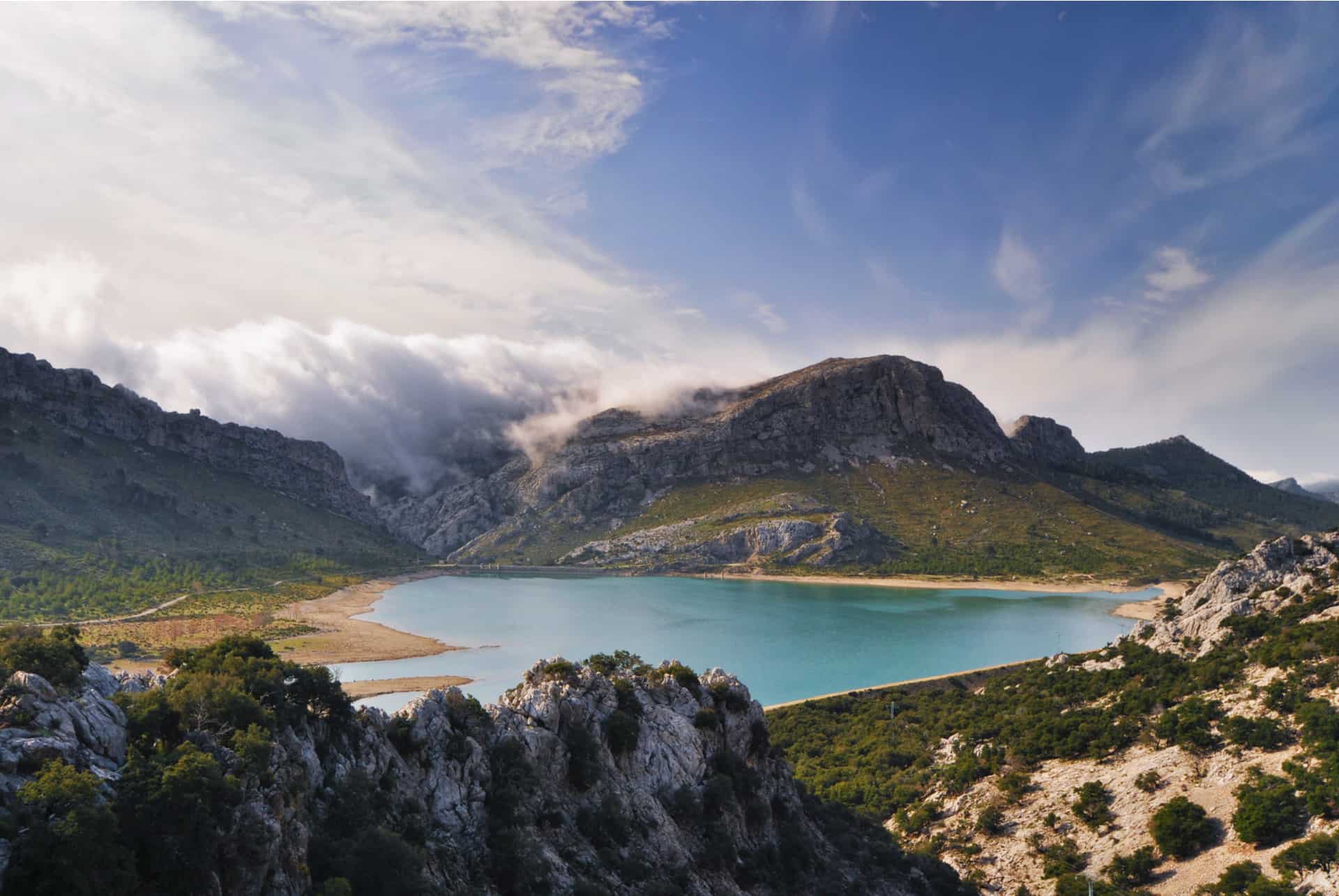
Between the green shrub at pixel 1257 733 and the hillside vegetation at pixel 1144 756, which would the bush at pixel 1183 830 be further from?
the green shrub at pixel 1257 733

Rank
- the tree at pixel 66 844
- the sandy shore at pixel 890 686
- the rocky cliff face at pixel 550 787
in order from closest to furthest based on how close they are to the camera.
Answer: the tree at pixel 66 844, the rocky cliff face at pixel 550 787, the sandy shore at pixel 890 686

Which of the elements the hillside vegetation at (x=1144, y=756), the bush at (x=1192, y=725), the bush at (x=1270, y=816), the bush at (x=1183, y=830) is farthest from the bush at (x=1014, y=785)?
the bush at (x=1270, y=816)

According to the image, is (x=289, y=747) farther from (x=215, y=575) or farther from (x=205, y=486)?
(x=205, y=486)

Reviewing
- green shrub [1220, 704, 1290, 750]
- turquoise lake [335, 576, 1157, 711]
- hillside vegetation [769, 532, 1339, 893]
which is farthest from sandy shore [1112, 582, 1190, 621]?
green shrub [1220, 704, 1290, 750]

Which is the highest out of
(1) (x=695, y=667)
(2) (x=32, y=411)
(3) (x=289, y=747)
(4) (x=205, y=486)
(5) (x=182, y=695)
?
(2) (x=32, y=411)

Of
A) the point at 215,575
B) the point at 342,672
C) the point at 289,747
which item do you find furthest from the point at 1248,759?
the point at 215,575

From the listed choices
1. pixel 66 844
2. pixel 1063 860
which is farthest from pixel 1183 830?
pixel 66 844
